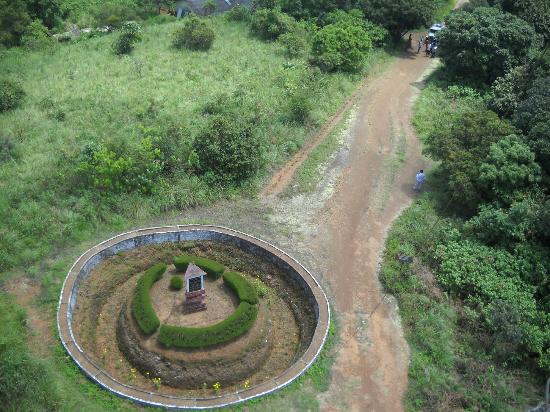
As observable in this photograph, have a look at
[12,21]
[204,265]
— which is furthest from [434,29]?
[12,21]

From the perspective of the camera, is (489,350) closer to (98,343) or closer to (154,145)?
(98,343)

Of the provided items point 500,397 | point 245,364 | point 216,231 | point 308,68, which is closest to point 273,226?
point 216,231

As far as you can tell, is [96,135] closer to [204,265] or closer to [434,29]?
[204,265]

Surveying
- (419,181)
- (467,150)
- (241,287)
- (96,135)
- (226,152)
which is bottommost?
(241,287)

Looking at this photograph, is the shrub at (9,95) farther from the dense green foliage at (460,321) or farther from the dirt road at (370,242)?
the dense green foliage at (460,321)

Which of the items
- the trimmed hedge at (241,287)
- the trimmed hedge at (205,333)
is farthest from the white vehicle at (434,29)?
the trimmed hedge at (205,333)

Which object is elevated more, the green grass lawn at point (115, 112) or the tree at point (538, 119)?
the tree at point (538, 119)
